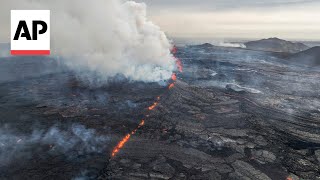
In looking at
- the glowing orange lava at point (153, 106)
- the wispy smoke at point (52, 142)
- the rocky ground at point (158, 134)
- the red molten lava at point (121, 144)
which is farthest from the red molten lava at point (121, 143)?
the glowing orange lava at point (153, 106)

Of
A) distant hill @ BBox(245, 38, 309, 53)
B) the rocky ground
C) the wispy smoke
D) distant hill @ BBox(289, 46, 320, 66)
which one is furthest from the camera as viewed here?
distant hill @ BBox(245, 38, 309, 53)

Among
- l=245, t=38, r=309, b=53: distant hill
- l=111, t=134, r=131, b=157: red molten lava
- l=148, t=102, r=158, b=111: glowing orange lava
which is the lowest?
l=111, t=134, r=131, b=157: red molten lava

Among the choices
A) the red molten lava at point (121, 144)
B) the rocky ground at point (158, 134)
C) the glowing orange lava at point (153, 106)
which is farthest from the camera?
the glowing orange lava at point (153, 106)

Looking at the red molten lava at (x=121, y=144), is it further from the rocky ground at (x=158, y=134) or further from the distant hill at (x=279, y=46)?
the distant hill at (x=279, y=46)

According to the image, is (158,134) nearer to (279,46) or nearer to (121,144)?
(121,144)

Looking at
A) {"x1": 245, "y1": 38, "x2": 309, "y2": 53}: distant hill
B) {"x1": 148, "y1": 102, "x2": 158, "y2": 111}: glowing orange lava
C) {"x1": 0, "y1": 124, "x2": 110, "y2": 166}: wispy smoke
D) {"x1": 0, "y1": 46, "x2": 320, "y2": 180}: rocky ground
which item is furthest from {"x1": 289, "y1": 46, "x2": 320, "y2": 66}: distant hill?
{"x1": 0, "y1": 124, "x2": 110, "y2": 166}: wispy smoke

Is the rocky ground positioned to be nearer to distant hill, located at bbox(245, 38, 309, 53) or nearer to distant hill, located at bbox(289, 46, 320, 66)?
distant hill, located at bbox(289, 46, 320, 66)

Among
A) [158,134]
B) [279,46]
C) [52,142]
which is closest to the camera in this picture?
[52,142]

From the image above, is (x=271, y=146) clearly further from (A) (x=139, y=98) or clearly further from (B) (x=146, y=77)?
(B) (x=146, y=77)

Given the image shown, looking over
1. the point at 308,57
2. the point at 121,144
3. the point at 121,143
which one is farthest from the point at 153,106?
the point at 308,57
